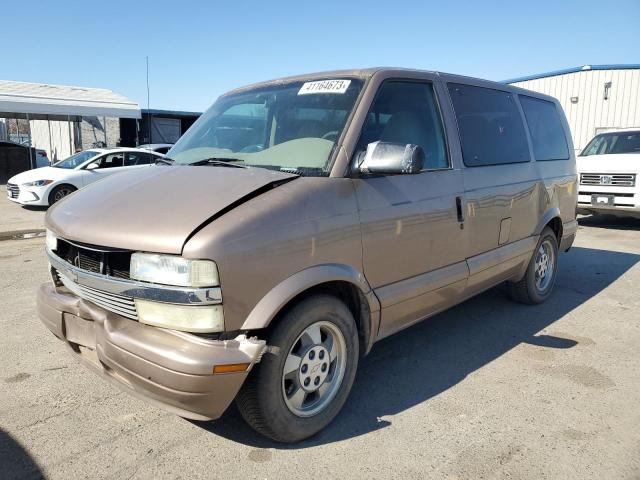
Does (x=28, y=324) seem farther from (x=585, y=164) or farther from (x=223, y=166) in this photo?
(x=585, y=164)

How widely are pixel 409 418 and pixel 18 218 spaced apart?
11.1 metres

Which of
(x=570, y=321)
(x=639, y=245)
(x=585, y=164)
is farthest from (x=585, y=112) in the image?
(x=570, y=321)

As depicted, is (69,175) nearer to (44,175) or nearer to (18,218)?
(44,175)

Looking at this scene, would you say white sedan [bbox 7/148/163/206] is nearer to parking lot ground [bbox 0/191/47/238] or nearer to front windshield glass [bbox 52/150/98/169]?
front windshield glass [bbox 52/150/98/169]

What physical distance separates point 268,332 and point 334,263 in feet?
1.71

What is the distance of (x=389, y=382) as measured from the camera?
341 cm

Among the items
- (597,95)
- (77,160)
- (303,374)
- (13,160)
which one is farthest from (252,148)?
(13,160)

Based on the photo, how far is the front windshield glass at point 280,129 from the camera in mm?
2930

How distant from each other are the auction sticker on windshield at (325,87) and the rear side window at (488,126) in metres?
1.03

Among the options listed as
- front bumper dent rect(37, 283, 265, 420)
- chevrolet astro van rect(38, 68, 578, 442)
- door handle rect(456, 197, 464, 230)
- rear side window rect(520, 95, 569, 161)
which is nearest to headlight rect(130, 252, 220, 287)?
chevrolet astro van rect(38, 68, 578, 442)

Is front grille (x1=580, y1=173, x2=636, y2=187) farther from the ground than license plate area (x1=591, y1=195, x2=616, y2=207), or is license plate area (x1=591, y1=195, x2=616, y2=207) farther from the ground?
front grille (x1=580, y1=173, x2=636, y2=187)

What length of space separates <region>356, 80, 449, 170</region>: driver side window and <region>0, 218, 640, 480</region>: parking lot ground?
1.56m

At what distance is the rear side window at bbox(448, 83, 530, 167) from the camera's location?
3783mm

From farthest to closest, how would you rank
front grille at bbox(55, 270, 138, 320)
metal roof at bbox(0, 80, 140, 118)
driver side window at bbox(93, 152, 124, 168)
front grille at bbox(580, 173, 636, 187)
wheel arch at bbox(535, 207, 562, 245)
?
1. metal roof at bbox(0, 80, 140, 118)
2. driver side window at bbox(93, 152, 124, 168)
3. front grille at bbox(580, 173, 636, 187)
4. wheel arch at bbox(535, 207, 562, 245)
5. front grille at bbox(55, 270, 138, 320)
